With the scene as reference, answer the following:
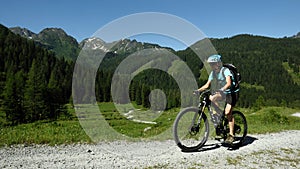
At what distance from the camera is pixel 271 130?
49.9 feet

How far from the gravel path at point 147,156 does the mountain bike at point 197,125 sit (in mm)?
388

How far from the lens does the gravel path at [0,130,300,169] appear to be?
779 centimetres

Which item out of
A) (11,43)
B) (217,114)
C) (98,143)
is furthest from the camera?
(11,43)

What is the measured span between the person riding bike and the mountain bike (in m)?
0.25

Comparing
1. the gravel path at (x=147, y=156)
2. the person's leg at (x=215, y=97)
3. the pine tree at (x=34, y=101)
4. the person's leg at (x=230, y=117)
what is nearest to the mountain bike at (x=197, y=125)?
the person's leg at (x=215, y=97)

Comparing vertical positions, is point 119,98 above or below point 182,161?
above

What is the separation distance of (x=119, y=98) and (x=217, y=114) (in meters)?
5.39

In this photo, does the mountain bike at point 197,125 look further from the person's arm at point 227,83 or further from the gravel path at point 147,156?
the person's arm at point 227,83

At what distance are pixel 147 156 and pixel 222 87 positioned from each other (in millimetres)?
3725

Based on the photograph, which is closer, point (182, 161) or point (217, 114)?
point (182, 161)

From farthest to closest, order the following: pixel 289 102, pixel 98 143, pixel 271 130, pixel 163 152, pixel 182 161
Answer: pixel 289 102 → pixel 271 130 → pixel 98 143 → pixel 163 152 → pixel 182 161

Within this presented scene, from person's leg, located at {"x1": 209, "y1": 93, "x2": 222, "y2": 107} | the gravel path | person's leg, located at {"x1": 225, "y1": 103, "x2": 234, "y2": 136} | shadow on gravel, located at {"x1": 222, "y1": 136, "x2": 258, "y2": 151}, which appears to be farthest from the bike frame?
the gravel path

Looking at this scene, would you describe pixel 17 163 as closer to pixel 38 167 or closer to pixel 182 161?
pixel 38 167

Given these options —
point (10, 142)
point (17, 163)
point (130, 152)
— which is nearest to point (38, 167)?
point (17, 163)
